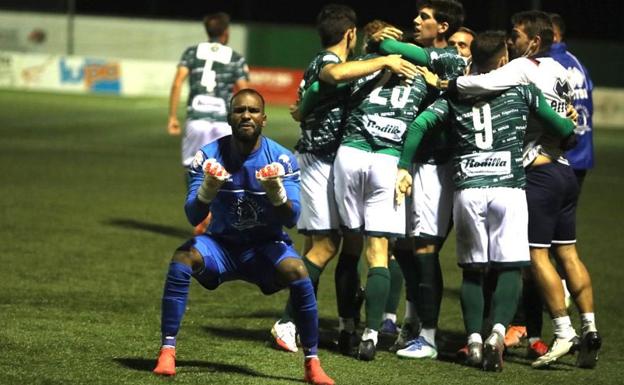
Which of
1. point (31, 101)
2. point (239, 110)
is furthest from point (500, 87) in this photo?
point (31, 101)

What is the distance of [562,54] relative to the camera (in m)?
10.2

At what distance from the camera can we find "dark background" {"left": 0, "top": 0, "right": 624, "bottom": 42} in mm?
42969

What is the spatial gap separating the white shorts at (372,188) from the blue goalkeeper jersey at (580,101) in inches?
87.9

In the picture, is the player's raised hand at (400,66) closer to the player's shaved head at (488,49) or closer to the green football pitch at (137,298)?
the player's shaved head at (488,49)

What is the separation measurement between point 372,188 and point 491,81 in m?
1.04

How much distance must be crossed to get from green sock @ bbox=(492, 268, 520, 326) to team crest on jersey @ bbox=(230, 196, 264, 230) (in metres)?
1.73

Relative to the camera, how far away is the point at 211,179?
23.1 ft

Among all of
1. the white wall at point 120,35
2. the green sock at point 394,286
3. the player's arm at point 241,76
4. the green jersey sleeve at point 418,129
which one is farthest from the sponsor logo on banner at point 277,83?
the green jersey sleeve at point 418,129

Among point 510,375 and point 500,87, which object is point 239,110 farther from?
point 510,375

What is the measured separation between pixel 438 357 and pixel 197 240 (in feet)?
6.75

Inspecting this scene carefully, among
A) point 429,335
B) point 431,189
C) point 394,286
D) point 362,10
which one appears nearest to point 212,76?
point 394,286

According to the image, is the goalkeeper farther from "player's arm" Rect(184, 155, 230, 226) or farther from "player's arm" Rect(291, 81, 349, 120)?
"player's arm" Rect(291, 81, 349, 120)

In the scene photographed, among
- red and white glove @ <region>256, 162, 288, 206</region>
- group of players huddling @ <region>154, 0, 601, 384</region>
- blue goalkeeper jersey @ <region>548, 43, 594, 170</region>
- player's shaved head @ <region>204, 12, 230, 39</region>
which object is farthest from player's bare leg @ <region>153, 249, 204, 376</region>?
player's shaved head @ <region>204, 12, 230, 39</region>

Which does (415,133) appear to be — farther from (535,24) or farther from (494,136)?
(535,24)
